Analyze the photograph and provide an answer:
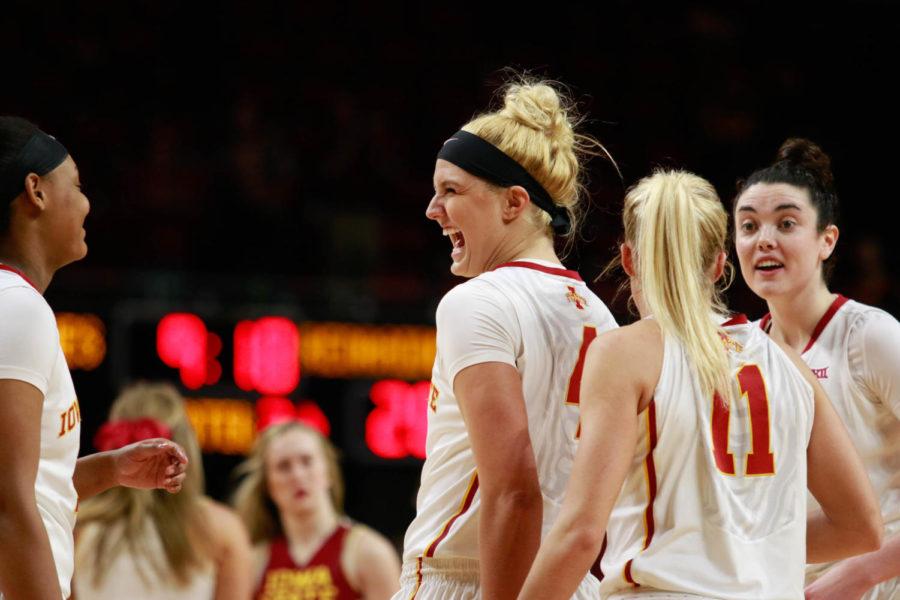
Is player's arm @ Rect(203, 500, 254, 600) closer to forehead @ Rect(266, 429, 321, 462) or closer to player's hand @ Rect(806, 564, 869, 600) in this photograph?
forehead @ Rect(266, 429, 321, 462)

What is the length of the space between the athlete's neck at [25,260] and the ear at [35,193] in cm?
10

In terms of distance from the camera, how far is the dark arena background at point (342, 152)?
353 inches

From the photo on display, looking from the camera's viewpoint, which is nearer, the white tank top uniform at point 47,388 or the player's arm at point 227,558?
the white tank top uniform at point 47,388

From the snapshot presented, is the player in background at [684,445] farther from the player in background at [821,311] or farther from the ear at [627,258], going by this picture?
the player in background at [821,311]

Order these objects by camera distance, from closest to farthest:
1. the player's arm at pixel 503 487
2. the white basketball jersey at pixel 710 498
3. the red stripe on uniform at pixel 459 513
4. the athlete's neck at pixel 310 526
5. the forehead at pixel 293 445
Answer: the white basketball jersey at pixel 710 498, the player's arm at pixel 503 487, the red stripe on uniform at pixel 459 513, the athlete's neck at pixel 310 526, the forehead at pixel 293 445

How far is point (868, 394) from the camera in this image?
12.9 feet

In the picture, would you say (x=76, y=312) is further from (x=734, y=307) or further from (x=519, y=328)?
(x=519, y=328)

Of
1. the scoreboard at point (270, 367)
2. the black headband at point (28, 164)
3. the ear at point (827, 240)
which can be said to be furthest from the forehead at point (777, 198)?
the scoreboard at point (270, 367)

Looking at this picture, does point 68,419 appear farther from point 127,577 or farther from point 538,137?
point 127,577

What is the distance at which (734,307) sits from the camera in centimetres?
1011

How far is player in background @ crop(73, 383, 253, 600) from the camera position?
19.3 ft

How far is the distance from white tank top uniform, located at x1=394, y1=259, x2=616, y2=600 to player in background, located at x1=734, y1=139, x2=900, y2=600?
0.84 metres

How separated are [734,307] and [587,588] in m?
7.05

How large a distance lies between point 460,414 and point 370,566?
3.56 m
